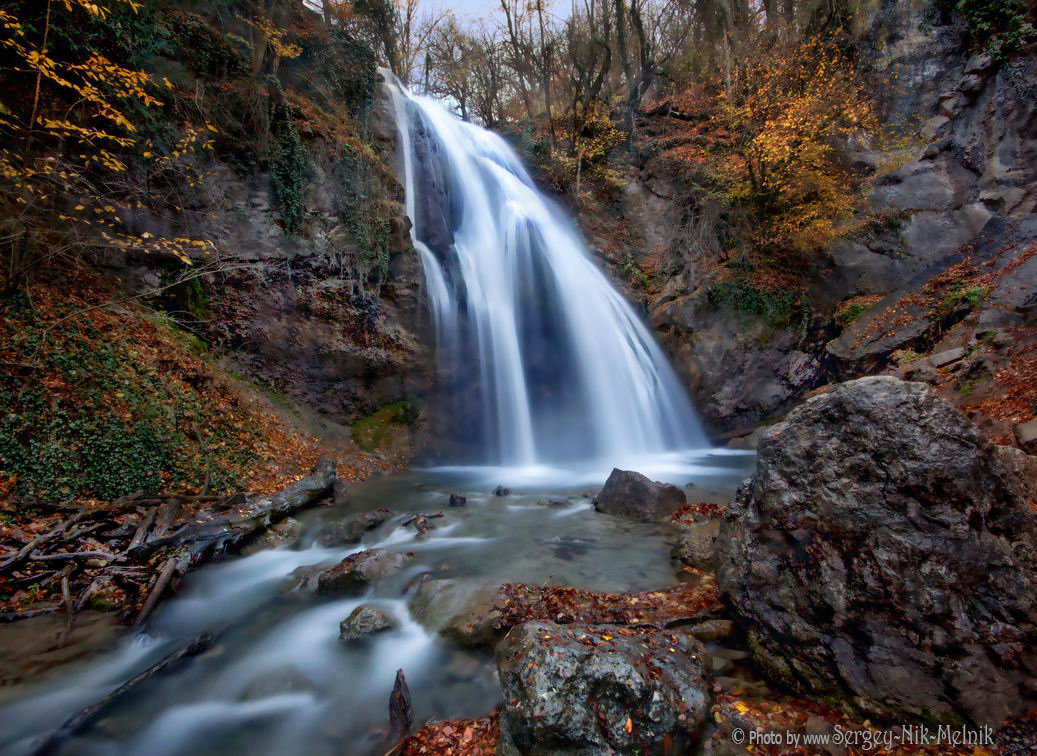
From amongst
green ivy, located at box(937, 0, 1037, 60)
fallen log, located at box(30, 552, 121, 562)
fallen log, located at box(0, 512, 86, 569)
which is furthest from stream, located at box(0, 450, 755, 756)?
green ivy, located at box(937, 0, 1037, 60)

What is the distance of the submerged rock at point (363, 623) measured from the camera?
404 cm

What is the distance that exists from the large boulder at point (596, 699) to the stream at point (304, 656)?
0.92 m

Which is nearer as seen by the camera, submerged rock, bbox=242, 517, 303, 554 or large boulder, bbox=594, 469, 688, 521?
submerged rock, bbox=242, 517, 303, 554

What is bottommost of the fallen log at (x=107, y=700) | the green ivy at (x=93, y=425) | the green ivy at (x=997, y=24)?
the fallen log at (x=107, y=700)

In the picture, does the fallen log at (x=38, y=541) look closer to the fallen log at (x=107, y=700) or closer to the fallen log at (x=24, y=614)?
the fallen log at (x=24, y=614)

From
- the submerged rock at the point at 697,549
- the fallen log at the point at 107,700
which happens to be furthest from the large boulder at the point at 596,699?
the fallen log at the point at 107,700

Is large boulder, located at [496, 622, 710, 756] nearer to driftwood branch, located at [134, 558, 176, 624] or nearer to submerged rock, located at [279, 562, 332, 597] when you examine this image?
submerged rock, located at [279, 562, 332, 597]

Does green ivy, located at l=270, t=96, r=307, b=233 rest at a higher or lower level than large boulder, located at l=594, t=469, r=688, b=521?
higher

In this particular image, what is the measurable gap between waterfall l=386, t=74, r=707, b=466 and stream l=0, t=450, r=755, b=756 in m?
6.04

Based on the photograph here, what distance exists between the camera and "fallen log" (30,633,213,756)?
2795mm

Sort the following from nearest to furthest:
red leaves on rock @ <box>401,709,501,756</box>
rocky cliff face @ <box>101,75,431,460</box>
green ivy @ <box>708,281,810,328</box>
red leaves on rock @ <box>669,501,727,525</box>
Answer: red leaves on rock @ <box>401,709,501,756</box> < red leaves on rock @ <box>669,501,727,525</box> < rocky cliff face @ <box>101,75,431,460</box> < green ivy @ <box>708,281,810,328</box>

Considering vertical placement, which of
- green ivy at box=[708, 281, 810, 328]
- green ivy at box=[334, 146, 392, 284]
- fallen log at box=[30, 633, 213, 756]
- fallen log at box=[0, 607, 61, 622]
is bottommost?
fallen log at box=[30, 633, 213, 756]

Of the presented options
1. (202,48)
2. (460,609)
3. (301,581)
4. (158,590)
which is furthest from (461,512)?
(202,48)

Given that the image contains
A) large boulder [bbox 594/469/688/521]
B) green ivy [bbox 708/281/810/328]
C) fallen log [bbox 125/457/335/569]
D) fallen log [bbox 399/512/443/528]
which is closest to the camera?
fallen log [bbox 125/457/335/569]
